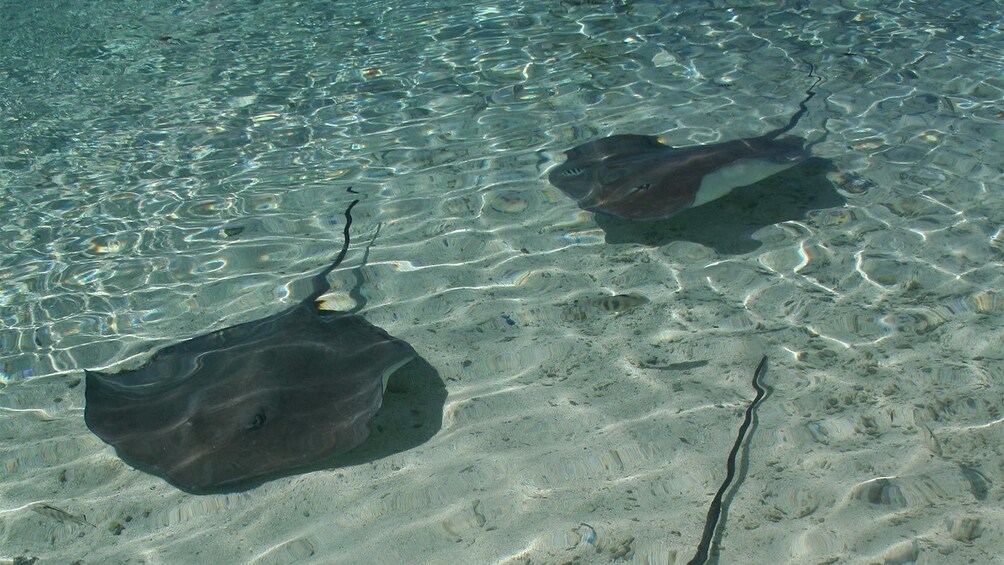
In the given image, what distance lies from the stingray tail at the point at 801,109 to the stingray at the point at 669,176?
9.8 inches

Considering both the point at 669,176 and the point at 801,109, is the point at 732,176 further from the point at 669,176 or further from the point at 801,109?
the point at 801,109

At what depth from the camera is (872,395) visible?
3.48 meters

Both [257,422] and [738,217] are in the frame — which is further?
[738,217]

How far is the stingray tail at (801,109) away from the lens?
5605 millimetres

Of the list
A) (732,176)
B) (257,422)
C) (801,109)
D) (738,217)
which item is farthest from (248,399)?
(801,109)

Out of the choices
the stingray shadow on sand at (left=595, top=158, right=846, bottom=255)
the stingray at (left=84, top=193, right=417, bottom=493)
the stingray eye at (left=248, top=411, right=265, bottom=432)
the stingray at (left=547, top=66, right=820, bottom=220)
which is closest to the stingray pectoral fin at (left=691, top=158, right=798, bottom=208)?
the stingray at (left=547, top=66, right=820, bottom=220)

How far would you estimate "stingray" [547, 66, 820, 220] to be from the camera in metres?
4.38

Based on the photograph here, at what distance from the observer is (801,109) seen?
5906 mm

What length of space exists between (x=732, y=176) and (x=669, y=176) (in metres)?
0.37

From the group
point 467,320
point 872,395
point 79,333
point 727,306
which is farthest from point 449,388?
point 79,333

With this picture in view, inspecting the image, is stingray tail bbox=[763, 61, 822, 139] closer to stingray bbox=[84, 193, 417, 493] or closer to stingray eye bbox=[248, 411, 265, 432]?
stingray bbox=[84, 193, 417, 493]

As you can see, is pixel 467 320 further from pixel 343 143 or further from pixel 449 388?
pixel 343 143

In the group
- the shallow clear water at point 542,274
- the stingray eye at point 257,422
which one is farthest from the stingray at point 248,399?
the shallow clear water at point 542,274

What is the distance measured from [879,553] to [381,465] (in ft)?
6.59
